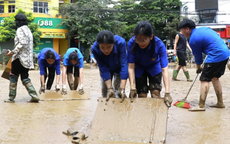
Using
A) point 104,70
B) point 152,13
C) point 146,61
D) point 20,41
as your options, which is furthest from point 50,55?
point 152,13

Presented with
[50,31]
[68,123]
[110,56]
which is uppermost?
[50,31]

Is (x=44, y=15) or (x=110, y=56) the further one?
(x=44, y=15)

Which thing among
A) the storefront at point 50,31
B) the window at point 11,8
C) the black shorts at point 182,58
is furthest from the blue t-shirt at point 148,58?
the window at point 11,8

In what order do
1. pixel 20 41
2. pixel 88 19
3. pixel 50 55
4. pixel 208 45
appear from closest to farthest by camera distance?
pixel 208 45 → pixel 20 41 → pixel 50 55 → pixel 88 19

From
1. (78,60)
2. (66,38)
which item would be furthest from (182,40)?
(66,38)

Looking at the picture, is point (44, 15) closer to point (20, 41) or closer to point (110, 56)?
point (20, 41)

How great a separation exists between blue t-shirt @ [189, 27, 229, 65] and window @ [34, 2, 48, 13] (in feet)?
81.5

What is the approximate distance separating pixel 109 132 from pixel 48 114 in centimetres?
172

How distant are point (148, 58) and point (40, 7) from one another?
2598 cm

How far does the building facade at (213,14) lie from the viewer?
1189 inches

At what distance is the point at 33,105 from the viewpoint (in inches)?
209

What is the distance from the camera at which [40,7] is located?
90.3ft

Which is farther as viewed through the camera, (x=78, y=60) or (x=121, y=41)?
(x=78, y=60)

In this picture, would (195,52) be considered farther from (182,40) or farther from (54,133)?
(182,40)
